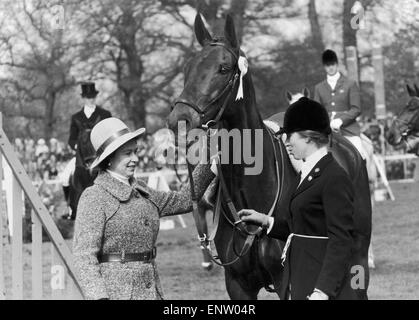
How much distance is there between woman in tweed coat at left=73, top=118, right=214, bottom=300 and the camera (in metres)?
4.66

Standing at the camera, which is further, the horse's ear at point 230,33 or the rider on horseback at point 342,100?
the rider on horseback at point 342,100

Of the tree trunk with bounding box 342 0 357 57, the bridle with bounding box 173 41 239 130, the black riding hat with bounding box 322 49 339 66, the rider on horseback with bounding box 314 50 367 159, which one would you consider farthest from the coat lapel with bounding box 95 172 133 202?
the tree trunk with bounding box 342 0 357 57

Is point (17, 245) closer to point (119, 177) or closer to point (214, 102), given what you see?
point (119, 177)

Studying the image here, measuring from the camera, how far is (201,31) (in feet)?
21.7

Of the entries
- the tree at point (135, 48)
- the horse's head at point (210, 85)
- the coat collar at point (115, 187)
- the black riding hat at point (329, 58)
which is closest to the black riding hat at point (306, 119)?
the coat collar at point (115, 187)

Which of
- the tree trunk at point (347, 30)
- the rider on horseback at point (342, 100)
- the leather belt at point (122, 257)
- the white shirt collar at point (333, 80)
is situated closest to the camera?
Answer: the leather belt at point (122, 257)

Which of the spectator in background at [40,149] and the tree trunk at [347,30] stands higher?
the tree trunk at [347,30]

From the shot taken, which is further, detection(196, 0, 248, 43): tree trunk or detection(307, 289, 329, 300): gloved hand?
detection(196, 0, 248, 43): tree trunk

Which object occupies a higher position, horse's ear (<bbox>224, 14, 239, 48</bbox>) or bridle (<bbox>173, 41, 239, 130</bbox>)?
horse's ear (<bbox>224, 14, 239, 48</bbox>)

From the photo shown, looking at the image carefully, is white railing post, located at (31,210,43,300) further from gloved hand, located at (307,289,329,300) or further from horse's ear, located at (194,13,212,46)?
gloved hand, located at (307,289,329,300)

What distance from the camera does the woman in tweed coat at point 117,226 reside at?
4.66 m

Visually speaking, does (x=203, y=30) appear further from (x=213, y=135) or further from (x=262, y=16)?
(x=262, y=16)

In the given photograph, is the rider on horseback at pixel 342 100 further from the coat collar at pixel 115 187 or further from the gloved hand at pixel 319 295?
the gloved hand at pixel 319 295

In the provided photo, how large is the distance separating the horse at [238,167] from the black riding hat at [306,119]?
1.61 m
